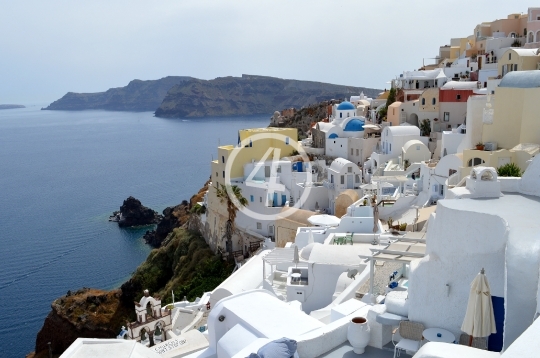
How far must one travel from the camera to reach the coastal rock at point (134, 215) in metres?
55.9

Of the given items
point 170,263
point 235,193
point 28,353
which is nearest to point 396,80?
point 235,193

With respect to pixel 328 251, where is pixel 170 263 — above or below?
below

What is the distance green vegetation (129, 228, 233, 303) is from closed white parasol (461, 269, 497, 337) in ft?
79.6

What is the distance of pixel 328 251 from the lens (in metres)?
17.4

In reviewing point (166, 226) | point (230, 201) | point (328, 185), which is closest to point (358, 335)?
point (328, 185)

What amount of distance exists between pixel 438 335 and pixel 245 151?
83.0ft

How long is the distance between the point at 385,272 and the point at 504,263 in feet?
23.6

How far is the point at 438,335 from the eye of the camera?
7605 mm

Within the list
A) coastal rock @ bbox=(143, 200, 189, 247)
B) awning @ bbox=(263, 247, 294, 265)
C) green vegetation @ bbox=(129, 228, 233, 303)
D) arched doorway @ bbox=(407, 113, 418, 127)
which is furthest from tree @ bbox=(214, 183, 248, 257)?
coastal rock @ bbox=(143, 200, 189, 247)

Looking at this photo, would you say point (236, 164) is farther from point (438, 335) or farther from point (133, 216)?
point (133, 216)

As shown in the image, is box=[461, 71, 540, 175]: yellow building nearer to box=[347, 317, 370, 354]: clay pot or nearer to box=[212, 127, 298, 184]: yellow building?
box=[212, 127, 298, 184]: yellow building

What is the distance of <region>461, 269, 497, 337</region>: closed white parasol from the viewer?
6.48m

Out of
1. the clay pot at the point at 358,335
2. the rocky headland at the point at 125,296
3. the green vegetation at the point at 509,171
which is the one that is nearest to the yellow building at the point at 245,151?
the rocky headland at the point at 125,296

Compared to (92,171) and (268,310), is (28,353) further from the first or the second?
(92,171)
